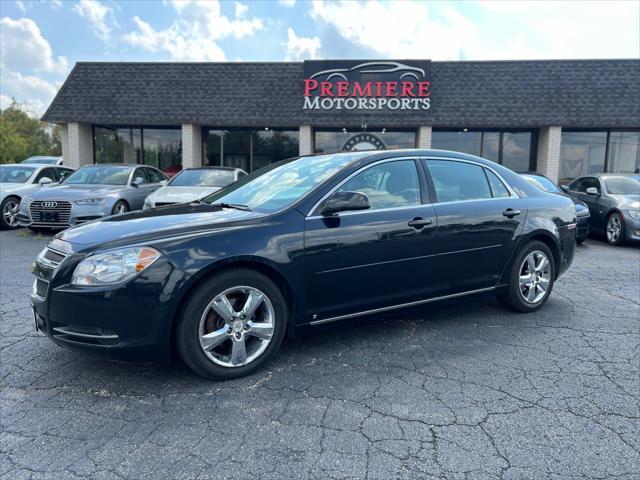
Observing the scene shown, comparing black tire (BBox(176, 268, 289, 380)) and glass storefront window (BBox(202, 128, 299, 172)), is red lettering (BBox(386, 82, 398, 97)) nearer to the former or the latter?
glass storefront window (BBox(202, 128, 299, 172))

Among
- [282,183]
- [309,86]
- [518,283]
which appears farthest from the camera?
[309,86]

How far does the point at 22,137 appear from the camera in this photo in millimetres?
40938

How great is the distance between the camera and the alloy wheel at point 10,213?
34.6 ft

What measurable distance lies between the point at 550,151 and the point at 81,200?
13631mm

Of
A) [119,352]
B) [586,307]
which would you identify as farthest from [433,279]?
[119,352]

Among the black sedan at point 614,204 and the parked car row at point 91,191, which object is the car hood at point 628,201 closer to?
the black sedan at point 614,204

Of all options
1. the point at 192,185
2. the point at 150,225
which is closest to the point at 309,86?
the point at 192,185

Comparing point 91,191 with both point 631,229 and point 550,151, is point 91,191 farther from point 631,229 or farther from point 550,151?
point 550,151

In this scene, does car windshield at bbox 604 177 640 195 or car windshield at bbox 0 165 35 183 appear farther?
car windshield at bbox 0 165 35 183

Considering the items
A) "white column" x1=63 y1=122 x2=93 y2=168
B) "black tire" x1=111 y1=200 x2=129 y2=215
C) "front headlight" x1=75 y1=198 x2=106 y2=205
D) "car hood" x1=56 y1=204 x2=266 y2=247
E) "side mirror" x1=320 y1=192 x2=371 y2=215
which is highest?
"white column" x1=63 y1=122 x2=93 y2=168

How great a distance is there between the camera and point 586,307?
5.01 meters

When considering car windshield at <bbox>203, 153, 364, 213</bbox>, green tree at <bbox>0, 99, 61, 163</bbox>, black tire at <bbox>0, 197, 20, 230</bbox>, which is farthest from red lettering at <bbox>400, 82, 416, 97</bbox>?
green tree at <bbox>0, 99, 61, 163</bbox>

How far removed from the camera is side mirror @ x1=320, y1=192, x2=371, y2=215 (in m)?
3.45

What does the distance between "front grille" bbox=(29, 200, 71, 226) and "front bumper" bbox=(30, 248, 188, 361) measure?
677 centimetres
